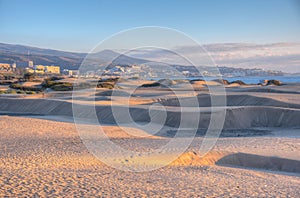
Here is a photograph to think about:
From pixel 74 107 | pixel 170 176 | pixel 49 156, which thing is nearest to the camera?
pixel 170 176

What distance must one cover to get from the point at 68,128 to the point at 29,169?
8314 millimetres

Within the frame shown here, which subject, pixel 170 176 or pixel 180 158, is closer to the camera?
pixel 170 176

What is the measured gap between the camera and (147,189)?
6.59 metres

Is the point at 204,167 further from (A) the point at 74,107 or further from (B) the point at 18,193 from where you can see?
(A) the point at 74,107

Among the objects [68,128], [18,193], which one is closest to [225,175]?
[18,193]

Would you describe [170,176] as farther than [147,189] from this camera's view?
Yes

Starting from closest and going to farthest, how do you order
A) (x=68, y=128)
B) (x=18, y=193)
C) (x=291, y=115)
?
(x=18, y=193)
(x=68, y=128)
(x=291, y=115)

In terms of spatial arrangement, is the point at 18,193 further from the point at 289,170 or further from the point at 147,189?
the point at 289,170

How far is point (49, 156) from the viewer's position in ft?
31.9

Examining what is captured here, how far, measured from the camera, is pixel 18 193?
5.98 metres

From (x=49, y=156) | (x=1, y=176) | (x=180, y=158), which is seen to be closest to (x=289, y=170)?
(x=180, y=158)

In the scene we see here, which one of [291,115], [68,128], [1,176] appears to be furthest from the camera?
[291,115]

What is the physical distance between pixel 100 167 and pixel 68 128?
8068 millimetres

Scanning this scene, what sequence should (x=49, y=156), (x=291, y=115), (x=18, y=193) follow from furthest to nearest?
1. (x=291, y=115)
2. (x=49, y=156)
3. (x=18, y=193)
